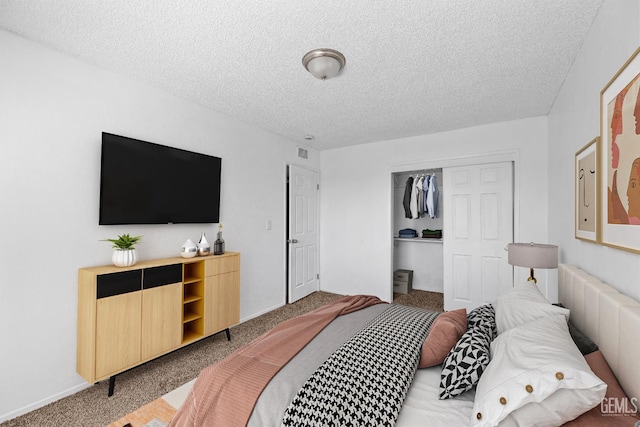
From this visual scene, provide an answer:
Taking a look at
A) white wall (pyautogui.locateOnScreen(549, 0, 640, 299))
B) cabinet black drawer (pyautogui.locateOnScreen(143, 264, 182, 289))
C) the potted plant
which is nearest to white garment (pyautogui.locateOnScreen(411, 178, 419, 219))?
white wall (pyautogui.locateOnScreen(549, 0, 640, 299))

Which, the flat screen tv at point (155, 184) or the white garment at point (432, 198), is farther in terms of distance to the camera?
the white garment at point (432, 198)

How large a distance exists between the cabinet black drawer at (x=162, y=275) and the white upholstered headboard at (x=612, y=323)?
8.93 feet

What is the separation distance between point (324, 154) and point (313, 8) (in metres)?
3.32

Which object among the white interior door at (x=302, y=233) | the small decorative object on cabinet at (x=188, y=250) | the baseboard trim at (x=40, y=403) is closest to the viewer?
the baseboard trim at (x=40, y=403)

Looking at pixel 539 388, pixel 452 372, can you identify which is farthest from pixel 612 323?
pixel 452 372

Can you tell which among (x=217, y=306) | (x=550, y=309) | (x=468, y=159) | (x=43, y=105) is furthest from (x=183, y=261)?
(x=468, y=159)

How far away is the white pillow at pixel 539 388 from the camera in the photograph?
85 cm

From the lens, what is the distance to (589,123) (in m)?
1.79

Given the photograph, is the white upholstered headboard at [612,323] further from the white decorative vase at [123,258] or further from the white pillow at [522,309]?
the white decorative vase at [123,258]

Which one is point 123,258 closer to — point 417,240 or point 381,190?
point 381,190

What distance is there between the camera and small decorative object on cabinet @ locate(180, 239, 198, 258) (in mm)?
2658

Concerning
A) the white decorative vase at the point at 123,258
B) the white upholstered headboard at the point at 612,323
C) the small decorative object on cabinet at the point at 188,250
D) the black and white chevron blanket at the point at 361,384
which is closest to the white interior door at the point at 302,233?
the small decorative object on cabinet at the point at 188,250

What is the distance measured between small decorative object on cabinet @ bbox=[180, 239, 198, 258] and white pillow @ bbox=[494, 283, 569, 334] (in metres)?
2.46

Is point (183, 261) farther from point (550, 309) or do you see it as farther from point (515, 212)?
point (515, 212)
